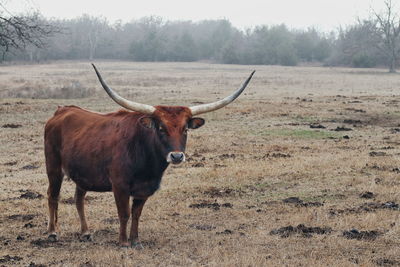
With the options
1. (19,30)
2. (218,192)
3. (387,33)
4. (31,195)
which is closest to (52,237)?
(31,195)

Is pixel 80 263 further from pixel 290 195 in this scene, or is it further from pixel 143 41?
pixel 143 41

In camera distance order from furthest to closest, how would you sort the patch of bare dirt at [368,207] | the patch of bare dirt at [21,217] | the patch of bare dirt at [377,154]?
the patch of bare dirt at [377,154]
the patch of bare dirt at [368,207]
the patch of bare dirt at [21,217]

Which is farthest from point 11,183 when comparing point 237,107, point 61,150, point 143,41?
point 143,41

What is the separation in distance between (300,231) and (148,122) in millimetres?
2555

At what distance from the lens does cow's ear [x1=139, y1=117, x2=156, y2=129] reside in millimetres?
6434

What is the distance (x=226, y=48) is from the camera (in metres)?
85.6

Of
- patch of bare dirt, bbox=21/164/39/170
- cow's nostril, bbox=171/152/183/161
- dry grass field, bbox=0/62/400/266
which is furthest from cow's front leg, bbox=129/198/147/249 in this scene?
patch of bare dirt, bbox=21/164/39/170

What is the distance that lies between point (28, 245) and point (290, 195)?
440 centimetres

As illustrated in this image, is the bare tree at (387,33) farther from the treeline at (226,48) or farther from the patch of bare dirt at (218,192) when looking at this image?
the patch of bare dirt at (218,192)

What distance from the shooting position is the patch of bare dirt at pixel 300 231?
737cm

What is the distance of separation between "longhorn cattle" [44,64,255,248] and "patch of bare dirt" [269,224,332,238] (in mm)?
1801

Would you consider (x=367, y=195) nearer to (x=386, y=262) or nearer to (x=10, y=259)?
(x=386, y=262)

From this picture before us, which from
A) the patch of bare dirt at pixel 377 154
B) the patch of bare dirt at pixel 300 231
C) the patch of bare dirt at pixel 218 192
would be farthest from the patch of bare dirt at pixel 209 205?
the patch of bare dirt at pixel 377 154

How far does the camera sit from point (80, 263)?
6.33 metres
